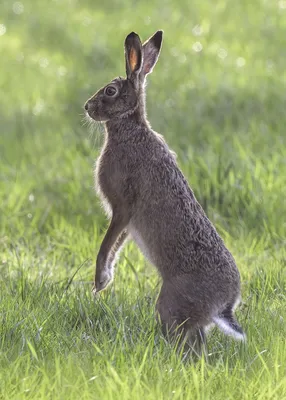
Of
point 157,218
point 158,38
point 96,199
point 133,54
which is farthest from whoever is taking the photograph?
point 96,199

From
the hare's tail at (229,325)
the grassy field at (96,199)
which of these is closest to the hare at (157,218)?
the hare's tail at (229,325)

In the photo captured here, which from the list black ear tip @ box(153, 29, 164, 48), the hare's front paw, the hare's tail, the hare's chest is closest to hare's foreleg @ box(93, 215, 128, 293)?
the hare's front paw

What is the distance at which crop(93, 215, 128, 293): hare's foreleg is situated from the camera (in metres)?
4.71

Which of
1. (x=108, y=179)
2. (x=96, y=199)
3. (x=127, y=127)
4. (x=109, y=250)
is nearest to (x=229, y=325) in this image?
(x=109, y=250)

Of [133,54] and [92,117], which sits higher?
[133,54]

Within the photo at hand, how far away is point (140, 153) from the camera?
15.7 ft

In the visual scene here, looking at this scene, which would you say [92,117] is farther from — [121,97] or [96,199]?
[96,199]

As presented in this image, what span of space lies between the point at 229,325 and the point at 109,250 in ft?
2.71

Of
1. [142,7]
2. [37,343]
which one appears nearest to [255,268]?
[37,343]

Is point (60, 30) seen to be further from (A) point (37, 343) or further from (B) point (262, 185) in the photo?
(A) point (37, 343)

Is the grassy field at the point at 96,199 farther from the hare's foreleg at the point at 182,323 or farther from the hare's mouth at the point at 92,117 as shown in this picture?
the hare's mouth at the point at 92,117

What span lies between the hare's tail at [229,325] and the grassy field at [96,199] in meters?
0.09

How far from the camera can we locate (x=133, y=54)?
4.77m

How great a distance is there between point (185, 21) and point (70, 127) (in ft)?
12.9
